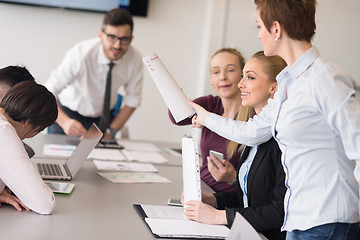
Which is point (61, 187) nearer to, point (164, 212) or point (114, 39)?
point (164, 212)

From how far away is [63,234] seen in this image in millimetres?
1406

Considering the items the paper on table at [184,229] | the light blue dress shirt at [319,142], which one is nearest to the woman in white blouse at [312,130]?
the light blue dress shirt at [319,142]

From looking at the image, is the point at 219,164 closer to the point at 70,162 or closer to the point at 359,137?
the point at 70,162

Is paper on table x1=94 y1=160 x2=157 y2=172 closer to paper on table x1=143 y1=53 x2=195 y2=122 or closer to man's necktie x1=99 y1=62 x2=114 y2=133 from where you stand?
paper on table x1=143 y1=53 x2=195 y2=122

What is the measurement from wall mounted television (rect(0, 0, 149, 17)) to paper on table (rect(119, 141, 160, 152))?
164cm

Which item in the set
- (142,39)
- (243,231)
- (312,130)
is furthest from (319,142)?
(142,39)

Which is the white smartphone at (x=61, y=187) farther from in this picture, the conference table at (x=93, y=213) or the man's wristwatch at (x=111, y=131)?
the man's wristwatch at (x=111, y=131)

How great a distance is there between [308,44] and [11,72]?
124 cm

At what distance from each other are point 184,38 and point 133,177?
8.70 ft

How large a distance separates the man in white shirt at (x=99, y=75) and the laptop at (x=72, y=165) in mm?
994

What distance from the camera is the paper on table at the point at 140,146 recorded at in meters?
3.08

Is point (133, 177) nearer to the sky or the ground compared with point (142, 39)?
nearer to the ground

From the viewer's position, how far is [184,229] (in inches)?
60.8

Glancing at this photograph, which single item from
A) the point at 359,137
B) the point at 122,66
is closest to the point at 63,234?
the point at 359,137
